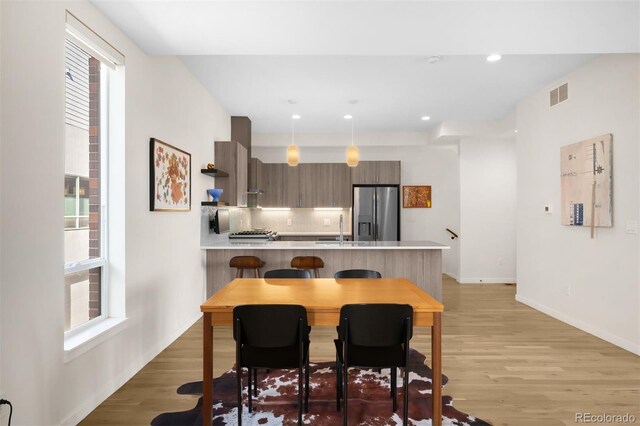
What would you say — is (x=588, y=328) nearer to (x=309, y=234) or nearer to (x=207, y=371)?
(x=207, y=371)

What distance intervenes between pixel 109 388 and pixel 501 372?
10.1ft

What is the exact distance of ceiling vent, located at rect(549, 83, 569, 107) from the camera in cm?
461

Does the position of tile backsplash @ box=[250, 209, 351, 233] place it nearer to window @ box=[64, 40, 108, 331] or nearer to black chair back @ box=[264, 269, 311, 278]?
black chair back @ box=[264, 269, 311, 278]

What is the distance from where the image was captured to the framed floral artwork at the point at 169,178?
3457 millimetres

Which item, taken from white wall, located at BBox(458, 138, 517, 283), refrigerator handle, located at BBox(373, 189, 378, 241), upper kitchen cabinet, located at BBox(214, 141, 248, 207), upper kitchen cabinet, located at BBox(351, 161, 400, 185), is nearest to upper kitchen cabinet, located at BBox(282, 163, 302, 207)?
upper kitchen cabinet, located at BBox(351, 161, 400, 185)

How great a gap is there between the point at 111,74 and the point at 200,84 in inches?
74.9

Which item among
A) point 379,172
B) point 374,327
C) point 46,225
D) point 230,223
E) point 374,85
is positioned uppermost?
point 374,85

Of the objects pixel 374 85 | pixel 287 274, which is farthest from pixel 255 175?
pixel 287 274

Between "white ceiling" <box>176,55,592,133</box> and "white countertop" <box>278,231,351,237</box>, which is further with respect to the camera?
"white countertop" <box>278,231,351,237</box>

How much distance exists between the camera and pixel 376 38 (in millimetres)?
2979

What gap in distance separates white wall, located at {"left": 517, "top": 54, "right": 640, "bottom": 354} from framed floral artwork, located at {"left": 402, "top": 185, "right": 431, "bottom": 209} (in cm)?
251

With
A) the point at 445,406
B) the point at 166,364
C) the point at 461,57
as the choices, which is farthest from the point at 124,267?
the point at 461,57

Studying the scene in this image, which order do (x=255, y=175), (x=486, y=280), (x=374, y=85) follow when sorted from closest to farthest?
(x=374, y=85) → (x=255, y=175) → (x=486, y=280)

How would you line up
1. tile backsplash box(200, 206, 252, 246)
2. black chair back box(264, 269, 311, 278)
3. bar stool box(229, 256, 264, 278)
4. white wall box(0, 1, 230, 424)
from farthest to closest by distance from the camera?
tile backsplash box(200, 206, 252, 246) → bar stool box(229, 256, 264, 278) → black chair back box(264, 269, 311, 278) → white wall box(0, 1, 230, 424)
